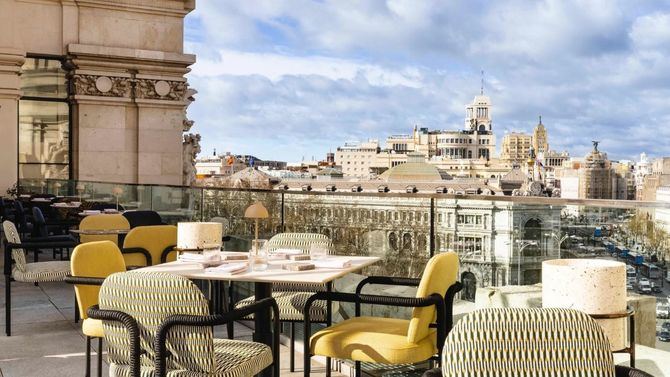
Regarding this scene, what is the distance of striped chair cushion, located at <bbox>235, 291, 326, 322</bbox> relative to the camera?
5129 millimetres

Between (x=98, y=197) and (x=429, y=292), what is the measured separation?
10.1 metres

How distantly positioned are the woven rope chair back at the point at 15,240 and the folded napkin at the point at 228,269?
102 inches

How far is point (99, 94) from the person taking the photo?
15.7m

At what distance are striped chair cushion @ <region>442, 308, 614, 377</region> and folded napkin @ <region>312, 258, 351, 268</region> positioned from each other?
228 cm

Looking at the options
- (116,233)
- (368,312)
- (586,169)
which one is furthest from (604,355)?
(586,169)

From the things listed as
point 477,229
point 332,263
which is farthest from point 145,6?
point 332,263

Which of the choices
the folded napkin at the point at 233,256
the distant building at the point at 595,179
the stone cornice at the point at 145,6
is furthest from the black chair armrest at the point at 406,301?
the distant building at the point at 595,179

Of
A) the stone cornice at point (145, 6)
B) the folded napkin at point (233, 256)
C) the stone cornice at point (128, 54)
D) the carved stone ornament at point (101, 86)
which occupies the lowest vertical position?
the folded napkin at point (233, 256)

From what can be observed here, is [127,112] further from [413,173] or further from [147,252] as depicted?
[413,173]

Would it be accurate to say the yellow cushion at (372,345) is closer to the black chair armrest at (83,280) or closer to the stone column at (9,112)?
the black chair armrest at (83,280)

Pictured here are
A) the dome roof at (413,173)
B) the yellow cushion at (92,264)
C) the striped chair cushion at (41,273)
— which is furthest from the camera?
the dome roof at (413,173)

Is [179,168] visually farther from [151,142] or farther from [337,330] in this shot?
[337,330]

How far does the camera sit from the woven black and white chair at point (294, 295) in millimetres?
5156

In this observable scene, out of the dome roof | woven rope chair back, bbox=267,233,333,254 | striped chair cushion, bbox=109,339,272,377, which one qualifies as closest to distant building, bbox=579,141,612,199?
the dome roof
